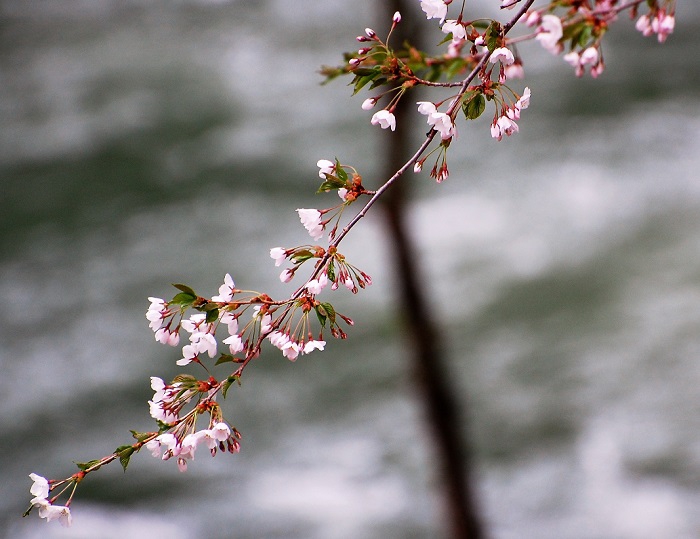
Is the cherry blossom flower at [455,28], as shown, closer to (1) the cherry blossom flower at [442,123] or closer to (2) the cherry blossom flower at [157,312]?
(1) the cherry blossom flower at [442,123]

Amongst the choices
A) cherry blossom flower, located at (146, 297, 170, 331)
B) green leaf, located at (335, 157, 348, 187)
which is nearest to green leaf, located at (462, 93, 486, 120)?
green leaf, located at (335, 157, 348, 187)

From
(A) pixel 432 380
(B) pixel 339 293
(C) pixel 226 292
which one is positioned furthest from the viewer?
(B) pixel 339 293

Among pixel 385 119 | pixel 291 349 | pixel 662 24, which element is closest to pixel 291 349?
pixel 291 349

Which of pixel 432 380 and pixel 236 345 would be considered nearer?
pixel 236 345

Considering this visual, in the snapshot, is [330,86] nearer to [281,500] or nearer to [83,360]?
[83,360]

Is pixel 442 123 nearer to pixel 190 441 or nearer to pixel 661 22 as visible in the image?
pixel 661 22

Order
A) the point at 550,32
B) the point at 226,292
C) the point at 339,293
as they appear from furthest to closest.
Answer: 1. the point at 339,293
2. the point at 226,292
3. the point at 550,32

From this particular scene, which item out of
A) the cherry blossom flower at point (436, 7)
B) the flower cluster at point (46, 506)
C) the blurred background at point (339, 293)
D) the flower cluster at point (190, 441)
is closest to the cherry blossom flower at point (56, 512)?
the flower cluster at point (46, 506)
